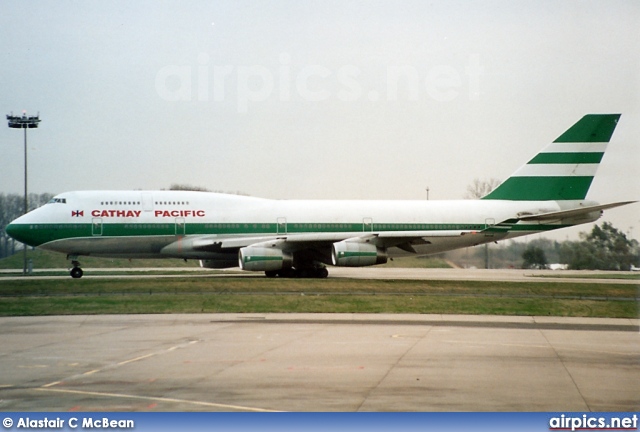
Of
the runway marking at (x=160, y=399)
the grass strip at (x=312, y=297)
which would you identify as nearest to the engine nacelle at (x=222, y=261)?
the grass strip at (x=312, y=297)

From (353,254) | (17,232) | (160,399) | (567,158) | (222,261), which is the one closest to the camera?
(160,399)

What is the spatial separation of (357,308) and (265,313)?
2937mm

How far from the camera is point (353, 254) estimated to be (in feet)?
112

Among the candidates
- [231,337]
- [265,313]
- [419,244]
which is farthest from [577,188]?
[231,337]

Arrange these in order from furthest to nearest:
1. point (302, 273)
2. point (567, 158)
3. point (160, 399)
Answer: point (567, 158)
point (302, 273)
point (160, 399)

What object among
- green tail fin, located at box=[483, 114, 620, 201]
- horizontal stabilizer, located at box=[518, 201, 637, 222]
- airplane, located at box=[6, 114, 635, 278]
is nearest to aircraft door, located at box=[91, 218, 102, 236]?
airplane, located at box=[6, 114, 635, 278]

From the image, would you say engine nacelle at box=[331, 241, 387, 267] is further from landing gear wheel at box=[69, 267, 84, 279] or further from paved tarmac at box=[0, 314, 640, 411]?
paved tarmac at box=[0, 314, 640, 411]

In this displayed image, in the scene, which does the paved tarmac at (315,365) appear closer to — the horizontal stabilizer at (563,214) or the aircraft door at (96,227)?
the aircraft door at (96,227)

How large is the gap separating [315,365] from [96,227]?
24821mm

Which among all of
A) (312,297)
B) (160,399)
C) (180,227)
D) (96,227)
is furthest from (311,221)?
(160,399)

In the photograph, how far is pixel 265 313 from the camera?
22.7 metres

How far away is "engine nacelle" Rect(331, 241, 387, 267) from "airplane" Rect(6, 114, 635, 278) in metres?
0.04

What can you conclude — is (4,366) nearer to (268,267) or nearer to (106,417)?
(106,417)

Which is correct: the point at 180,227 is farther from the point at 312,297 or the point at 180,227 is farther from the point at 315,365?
the point at 315,365
